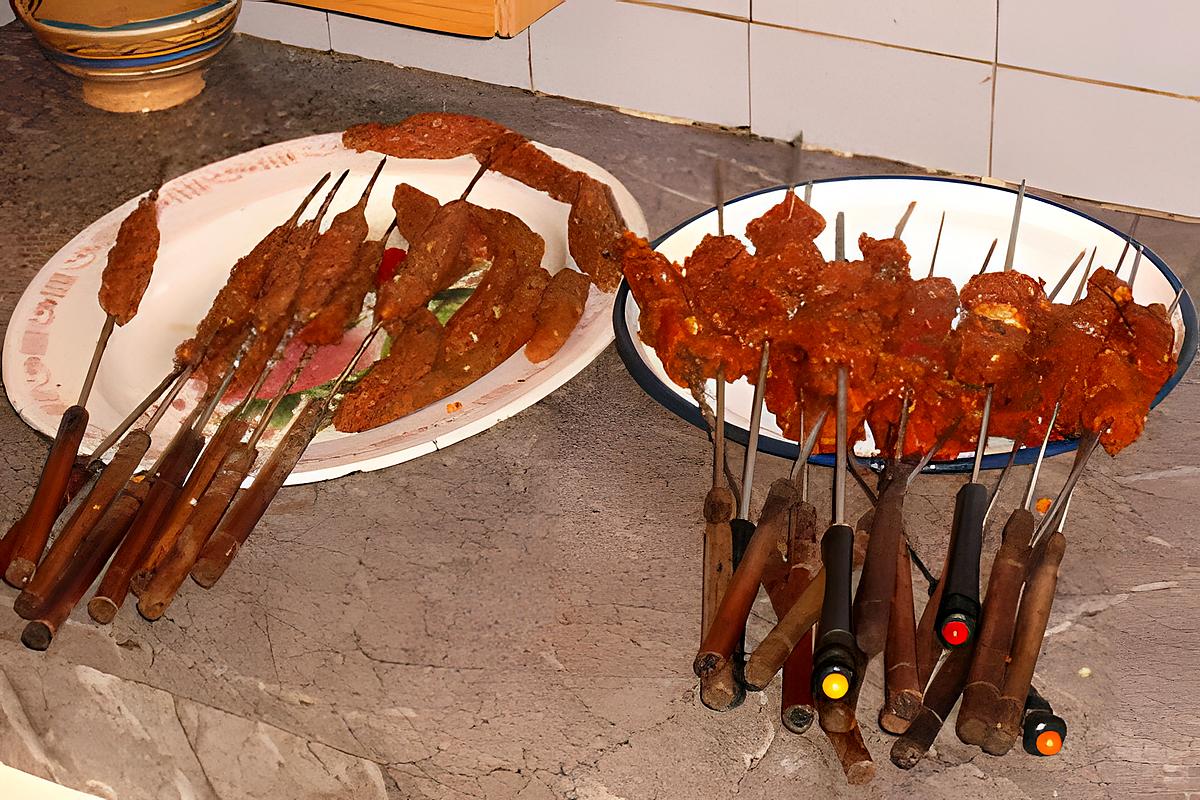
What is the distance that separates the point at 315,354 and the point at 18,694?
0.45 m

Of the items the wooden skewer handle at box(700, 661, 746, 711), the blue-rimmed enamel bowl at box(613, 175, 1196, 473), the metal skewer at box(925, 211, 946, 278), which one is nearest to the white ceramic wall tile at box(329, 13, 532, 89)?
the blue-rimmed enamel bowl at box(613, 175, 1196, 473)

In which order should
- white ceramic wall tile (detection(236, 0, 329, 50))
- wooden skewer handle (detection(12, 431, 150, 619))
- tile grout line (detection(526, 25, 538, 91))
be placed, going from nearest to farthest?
wooden skewer handle (detection(12, 431, 150, 619)) → tile grout line (detection(526, 25, 538, 91)) → white ceramic wall tile (detection(236, 0, 329, 50))

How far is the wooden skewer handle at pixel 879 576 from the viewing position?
85 cm

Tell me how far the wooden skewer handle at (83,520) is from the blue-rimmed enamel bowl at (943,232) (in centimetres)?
47

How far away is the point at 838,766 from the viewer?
93cm

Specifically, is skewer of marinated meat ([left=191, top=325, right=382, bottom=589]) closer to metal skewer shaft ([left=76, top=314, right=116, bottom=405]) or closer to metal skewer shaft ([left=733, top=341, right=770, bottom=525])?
metal skewer shaft ([left=76, top=314, right=116, bottom=405])

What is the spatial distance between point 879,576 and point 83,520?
2.24ft

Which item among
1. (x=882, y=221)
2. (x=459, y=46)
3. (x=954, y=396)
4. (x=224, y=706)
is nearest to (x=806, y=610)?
(x=954, y=396)

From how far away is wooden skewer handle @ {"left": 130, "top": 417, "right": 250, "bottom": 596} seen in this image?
1081 mm

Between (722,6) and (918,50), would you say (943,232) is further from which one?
(722,6)

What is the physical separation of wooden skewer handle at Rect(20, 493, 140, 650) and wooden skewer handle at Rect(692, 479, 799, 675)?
53 centimetres

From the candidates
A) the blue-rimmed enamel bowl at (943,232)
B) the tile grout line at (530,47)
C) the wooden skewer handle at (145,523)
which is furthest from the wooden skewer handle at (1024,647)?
the tile grout line at (530,47)

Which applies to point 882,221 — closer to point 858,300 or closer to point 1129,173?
point 858,300

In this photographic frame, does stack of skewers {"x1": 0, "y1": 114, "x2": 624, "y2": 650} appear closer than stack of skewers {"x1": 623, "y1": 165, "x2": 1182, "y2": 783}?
No
